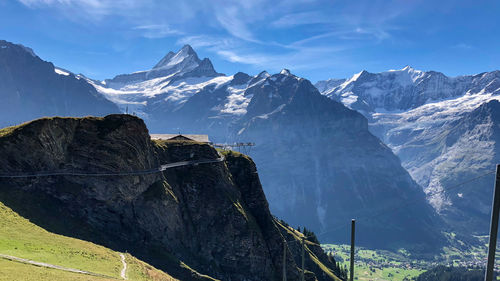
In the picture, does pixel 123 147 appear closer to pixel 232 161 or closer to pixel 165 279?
pixel 165 279

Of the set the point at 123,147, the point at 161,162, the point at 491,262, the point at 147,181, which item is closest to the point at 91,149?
the point at 123,147

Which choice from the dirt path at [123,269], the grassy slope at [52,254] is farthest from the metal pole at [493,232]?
the dirt path at [123,269]

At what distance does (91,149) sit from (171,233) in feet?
102

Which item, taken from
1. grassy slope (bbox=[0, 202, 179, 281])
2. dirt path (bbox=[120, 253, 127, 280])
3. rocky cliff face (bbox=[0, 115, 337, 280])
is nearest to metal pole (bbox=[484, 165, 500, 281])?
grassy slope (bbox=[0, 202, 179, 281])

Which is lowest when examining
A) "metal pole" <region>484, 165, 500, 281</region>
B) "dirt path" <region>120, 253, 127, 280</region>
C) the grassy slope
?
"dirt path" <region>120, 253, 127, 280</region>

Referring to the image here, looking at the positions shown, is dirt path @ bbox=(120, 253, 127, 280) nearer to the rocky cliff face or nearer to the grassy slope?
the grassy slope

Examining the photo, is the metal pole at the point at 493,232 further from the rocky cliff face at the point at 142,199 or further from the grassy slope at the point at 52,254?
the rocky cliff face at the point at 142,199

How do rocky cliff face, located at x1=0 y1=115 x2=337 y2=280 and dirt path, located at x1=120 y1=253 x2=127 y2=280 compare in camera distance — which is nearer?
dirt path, located at x1=120 y1=253 x2=127 y2=280

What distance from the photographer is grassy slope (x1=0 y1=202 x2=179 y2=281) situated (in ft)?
180

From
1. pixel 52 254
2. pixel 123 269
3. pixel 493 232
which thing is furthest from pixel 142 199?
pixel 493 232

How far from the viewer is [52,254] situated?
2608 inches

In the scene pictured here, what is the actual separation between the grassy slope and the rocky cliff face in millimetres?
5119

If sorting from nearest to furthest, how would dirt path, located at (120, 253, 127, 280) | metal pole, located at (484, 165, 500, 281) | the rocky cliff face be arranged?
metal pole, located at (484, 165, 500, 281) → dirt path, located at (120, 253, 127, 280) → the rocky cliff face

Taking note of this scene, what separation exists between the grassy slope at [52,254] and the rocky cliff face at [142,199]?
512 cm
